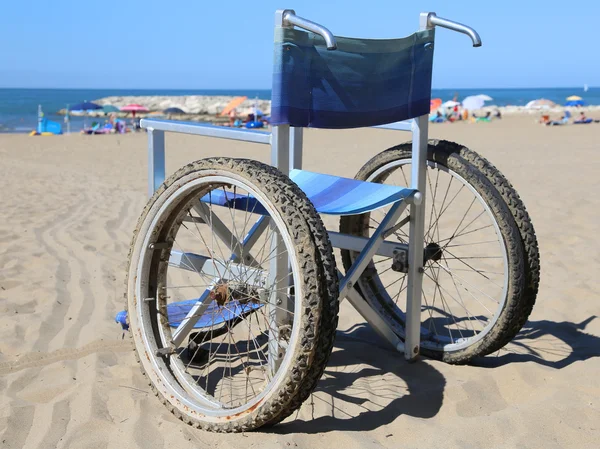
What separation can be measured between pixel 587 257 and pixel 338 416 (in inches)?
120

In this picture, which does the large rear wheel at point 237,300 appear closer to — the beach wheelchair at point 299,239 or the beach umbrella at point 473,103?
the beach wheelchair at point 299,239

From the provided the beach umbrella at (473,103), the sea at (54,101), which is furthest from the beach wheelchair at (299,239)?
the beach umbrella at (473,103)

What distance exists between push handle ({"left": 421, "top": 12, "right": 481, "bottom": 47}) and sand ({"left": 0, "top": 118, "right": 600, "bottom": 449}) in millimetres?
1452

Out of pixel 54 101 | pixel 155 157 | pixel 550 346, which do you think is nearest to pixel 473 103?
pixel 550 346

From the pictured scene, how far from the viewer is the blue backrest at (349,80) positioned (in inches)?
101

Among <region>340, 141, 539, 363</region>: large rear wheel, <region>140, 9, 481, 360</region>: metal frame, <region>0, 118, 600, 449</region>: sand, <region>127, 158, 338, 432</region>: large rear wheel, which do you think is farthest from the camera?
<region>340, 141, 539, 363</region>: large rear wheel

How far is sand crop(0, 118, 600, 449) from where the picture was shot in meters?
2.52

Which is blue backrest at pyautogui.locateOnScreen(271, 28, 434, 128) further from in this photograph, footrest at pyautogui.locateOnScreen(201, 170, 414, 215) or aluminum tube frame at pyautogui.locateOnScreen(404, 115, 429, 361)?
footrest at pyautogui.locateOnScreen(201, 170, 414, 215)

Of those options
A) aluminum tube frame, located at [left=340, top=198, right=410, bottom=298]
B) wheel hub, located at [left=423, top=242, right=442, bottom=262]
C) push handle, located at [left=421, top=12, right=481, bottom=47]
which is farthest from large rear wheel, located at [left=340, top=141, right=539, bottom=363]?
push handle, located at [left=421, top=12, right=481, bottom=47]

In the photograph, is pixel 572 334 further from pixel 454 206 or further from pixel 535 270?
pixel 454 206

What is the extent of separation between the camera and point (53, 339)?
358 cm

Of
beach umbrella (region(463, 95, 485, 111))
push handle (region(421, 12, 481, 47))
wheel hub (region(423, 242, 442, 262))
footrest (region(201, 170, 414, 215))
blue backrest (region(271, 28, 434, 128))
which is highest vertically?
beach umbrella (region(463, 95, 485, 111))

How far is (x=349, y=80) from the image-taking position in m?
2.71

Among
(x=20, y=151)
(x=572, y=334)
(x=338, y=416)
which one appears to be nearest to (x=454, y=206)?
(x=572, y=334)
